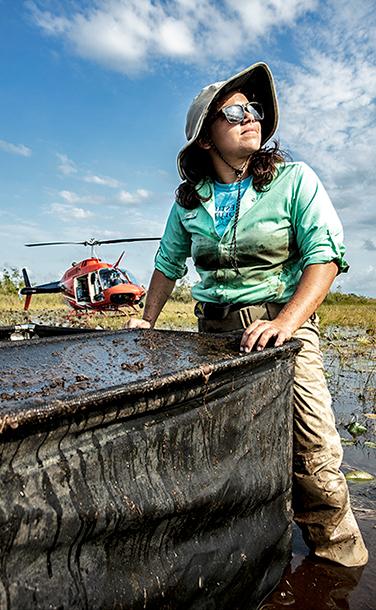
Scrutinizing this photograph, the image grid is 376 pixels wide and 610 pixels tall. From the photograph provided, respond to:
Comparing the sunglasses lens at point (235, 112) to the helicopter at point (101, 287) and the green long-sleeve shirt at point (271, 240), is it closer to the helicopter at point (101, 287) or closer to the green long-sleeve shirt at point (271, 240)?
the green long-sleeve shirt at point (271, 240)

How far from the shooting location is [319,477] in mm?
2125

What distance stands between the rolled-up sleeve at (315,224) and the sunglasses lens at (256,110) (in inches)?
14.4

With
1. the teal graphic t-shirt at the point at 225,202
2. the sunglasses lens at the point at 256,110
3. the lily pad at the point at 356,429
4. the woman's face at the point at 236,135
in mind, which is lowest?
the lily pad at the point at 356,429

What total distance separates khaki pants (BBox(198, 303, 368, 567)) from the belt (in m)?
0.22

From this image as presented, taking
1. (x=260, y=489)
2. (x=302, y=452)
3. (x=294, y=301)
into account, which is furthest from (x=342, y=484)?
(x=294, y=301)

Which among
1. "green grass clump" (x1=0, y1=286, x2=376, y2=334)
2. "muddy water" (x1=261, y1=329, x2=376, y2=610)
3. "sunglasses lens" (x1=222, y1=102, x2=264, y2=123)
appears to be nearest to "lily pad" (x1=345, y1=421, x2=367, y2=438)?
"muddy water" (x1=261, y1=329, x2=376, y2=610)

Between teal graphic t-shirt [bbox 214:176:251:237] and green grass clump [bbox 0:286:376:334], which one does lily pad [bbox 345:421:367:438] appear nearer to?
teal graphic t-shirt [bbox 214:176:251:237]

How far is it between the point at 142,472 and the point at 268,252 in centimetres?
121

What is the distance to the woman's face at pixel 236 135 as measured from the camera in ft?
7.73

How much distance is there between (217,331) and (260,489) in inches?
32.4

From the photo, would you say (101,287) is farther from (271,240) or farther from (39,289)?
(271,240)

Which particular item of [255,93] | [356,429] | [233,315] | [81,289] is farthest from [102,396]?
[81,289]

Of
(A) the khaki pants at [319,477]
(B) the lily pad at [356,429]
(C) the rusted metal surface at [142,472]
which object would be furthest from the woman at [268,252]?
(B) the lily pad at [356,429]

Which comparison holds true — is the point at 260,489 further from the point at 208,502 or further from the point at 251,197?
the point at 251,197
